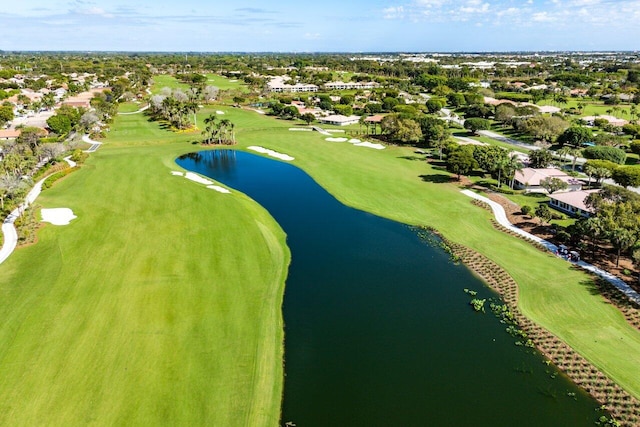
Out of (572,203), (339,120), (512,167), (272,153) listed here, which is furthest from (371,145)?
(572,203)

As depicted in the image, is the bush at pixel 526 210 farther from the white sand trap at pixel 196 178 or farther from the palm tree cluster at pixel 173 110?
the palm tree cluster at pixel 173 110

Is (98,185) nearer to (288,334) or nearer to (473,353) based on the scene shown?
(288,334)

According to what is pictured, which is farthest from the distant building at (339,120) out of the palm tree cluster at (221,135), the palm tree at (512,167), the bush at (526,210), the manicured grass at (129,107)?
the bush at (526,210)

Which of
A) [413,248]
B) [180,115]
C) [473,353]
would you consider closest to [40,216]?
[413,248]

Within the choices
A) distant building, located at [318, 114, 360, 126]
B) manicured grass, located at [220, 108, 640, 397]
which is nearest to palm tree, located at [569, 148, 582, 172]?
manicured grass, located at [220, 108, 640, 397]

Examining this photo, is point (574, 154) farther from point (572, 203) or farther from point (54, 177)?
point (54, 177)

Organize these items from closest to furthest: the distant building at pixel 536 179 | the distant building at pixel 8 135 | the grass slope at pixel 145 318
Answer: the grass slope at pixel 145 318 < the distant building at pixel 536 179 < the distant building at pixel 8 135

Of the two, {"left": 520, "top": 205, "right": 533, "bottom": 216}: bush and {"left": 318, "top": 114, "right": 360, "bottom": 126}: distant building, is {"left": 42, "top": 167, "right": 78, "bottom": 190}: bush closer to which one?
{"left": 520, "top": 205, "right": 533, "bottom": 216}: bush
